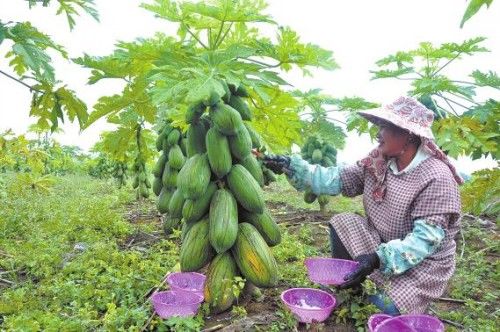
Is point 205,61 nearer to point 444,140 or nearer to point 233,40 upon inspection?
point 233,40

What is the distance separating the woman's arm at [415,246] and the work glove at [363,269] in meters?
0.09

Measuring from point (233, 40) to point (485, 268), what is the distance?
9.16 ft

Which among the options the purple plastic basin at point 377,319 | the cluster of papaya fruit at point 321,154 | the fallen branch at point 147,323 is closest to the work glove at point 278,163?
the purple plastic basin at point 377,319

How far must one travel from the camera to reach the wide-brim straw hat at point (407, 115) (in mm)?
3043

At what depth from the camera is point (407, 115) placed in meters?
3.10

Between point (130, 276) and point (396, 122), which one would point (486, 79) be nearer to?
point (396, 122)

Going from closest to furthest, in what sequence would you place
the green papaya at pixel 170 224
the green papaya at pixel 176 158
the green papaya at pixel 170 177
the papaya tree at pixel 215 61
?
the papaya tree at pixel 215 61 → the green papaya at pixel 170 224 → the green papaya at pixel 176 158 → the green papaya at pixel 170 177

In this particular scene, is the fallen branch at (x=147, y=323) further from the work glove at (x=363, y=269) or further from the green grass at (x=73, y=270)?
the work glove at (x=363, y=269)

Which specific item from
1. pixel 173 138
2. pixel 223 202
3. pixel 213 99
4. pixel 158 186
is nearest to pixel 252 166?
pixel 223 202

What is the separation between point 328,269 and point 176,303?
1.00 m

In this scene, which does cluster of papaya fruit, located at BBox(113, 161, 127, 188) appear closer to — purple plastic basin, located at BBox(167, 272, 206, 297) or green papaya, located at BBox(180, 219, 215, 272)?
purple plastic basin, located at BBox(167, 272, 206, 297)

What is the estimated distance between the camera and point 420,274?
9.95 feet

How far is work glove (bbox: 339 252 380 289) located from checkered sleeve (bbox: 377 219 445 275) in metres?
0.09

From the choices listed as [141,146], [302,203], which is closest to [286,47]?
[141,146]
